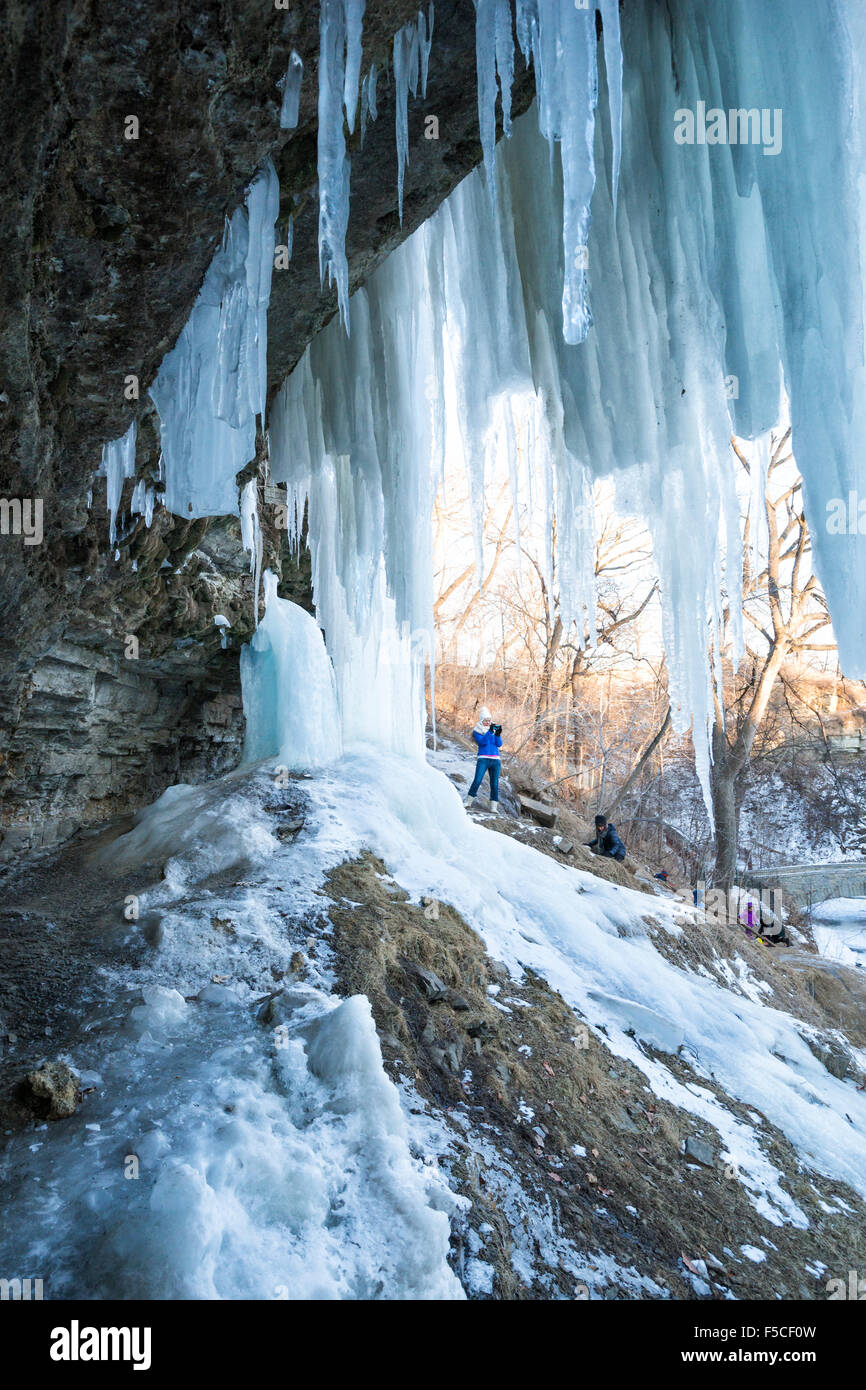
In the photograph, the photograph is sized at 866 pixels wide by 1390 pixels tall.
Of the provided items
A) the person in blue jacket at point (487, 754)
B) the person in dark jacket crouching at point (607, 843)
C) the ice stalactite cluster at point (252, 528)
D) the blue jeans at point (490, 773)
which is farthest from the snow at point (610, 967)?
the person in dark jacket crouching at point (607, 843)

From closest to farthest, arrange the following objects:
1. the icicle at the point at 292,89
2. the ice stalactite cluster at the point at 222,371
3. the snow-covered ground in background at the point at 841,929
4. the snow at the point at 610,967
Answer: 1. the icicle at the point at 292,89
2. the ice stalactite cluster at the point at 222,371
3. the snow at the point at 610,967
4. the snow-covered ground in background at the point at 841,929

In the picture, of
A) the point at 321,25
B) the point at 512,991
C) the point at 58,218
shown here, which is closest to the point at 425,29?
the point at 321,25

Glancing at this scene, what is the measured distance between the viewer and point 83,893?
550 centimetres

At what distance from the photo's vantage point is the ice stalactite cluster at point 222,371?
2.51 metres

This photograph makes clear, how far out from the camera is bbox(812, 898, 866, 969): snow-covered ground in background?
13.2m

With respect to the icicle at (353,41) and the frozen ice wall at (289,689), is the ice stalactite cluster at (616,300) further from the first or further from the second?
the frozen ice wall at (289,689)

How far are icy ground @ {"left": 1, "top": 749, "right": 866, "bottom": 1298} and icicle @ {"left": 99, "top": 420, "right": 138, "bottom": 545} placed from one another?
8.53 ft

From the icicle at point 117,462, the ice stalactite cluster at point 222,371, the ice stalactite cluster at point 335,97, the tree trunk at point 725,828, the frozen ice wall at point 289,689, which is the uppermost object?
the ice stalactite cluster at point 335,97

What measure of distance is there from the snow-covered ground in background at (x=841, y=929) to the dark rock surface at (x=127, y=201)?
1317 cm

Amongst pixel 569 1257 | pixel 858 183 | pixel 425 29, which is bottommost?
pixel 569 1257

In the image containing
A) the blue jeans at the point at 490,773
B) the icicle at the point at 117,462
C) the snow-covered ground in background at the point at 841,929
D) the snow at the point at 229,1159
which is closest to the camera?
the snow at the point at 229,1159

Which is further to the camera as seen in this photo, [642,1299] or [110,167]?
[642,1299]
